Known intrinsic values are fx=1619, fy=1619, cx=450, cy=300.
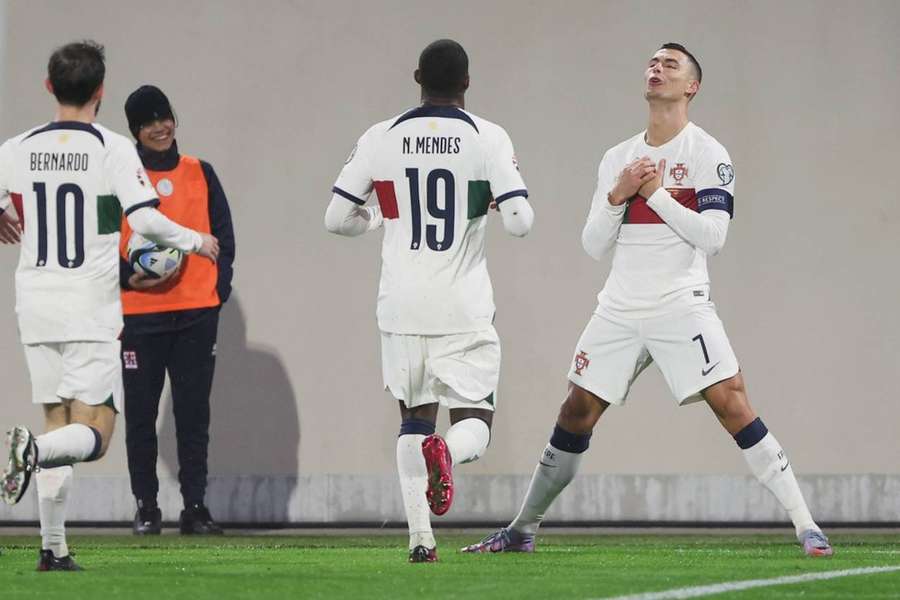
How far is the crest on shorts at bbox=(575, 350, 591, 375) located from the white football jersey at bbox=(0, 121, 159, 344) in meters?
1.82

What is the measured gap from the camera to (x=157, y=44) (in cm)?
908

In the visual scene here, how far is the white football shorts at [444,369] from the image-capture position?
546 centimetres

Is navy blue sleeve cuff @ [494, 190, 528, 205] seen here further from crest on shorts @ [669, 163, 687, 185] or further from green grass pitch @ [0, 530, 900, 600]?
green grass pitch @ [0, 530, 900, 600]

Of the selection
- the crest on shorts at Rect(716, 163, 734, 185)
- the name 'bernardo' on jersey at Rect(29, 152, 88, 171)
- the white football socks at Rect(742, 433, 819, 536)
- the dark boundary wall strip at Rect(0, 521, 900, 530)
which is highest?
the crest on shorts at Rect(716, 163, 734, 185)


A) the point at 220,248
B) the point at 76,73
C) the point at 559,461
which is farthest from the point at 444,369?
the point at 220,248

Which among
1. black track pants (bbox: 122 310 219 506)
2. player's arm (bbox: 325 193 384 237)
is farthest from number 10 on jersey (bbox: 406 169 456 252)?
black track pants (bbox: 122 310 219 506)

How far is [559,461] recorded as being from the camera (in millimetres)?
6277

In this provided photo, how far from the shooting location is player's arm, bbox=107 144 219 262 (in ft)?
16.9

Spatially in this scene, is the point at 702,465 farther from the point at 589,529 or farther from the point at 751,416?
the point at 751,416

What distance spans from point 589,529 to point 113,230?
4201 millimetres

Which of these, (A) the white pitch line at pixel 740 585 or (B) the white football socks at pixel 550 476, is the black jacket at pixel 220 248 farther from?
(A) the white pitch line at pixel 740 585

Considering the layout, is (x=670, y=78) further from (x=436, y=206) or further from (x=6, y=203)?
(x=6, y=203)

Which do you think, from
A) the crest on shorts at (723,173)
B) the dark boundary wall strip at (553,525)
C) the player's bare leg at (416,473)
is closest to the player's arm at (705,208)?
the crest on shorts at (723,173)

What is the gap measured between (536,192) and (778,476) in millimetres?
3185
